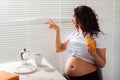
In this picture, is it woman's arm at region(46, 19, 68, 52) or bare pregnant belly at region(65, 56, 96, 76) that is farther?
woman's arm at region(46, 19, 68, 52)

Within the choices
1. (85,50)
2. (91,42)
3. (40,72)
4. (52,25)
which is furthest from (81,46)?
(40,72)

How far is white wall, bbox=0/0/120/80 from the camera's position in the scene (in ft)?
6.21

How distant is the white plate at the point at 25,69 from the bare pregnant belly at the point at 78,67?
0.34 m

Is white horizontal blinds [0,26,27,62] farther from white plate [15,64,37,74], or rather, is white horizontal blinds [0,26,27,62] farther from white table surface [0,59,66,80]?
white plate [15,64,37,74]

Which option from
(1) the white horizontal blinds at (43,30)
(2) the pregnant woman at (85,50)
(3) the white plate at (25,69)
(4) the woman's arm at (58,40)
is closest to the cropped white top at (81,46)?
(2) the pregnant woman at (85,50)

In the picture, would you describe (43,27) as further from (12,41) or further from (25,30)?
(12,41)

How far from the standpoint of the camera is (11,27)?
190 centimetres

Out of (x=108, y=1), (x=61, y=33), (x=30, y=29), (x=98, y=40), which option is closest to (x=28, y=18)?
(x=30, y=29)

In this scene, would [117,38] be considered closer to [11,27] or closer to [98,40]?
[98,40]

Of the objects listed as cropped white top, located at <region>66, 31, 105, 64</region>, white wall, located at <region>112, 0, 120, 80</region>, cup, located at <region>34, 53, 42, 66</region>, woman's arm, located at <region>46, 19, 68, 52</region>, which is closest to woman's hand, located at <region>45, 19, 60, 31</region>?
woman's arm, located at <region>46, 19, 68, 52</region>

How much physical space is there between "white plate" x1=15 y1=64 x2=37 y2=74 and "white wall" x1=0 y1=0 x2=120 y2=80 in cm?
25

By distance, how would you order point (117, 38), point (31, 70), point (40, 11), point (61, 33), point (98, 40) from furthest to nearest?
1. point (117, 38)
2. point (61, 33)
3. point (40, 11)
4. point (98, 40)
5. point (31, 70)

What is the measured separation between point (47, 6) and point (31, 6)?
0.51 feet

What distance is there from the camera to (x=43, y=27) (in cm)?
201
